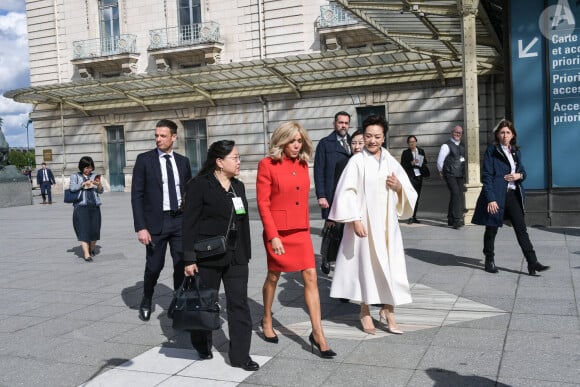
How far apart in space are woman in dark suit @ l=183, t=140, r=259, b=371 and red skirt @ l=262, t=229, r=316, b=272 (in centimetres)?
26

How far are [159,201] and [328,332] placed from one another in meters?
1.91

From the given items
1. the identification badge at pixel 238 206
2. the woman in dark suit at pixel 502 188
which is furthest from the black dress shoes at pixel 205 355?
the woman in dark suit at pixel 502 188

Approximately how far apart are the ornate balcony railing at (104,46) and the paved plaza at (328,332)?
2298 centimetres

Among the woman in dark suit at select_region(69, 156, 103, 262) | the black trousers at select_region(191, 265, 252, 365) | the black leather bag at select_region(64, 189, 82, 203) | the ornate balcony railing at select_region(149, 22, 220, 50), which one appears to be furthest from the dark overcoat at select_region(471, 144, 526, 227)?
the ornate balcony railing at select_region(149, 22, 220, 50)

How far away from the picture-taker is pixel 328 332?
196 inches

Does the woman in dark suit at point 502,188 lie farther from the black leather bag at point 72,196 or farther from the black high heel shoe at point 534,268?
the black leather bag at point 72,196

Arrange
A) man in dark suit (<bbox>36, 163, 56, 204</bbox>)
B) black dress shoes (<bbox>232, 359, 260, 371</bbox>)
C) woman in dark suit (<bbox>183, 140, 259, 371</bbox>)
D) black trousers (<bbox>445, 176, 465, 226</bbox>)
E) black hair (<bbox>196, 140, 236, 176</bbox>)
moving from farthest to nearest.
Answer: man in dark suit (<bbox>36, 163, 56, 204</bbox>)
black trousers (<bbox>445, 176, 465, 226</bbox>)
black hair (<bbox>196, 140, 236, 176</bbox>)
woman in dark suit (<bbox>183, 140, 259, 371</bbox>)
black dress shoes (<bbox>232, 359, 260, 371</bbox>)

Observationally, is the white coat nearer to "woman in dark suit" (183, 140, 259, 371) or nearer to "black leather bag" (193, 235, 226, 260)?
"woman in dark suit" (183, 140, 259, 371)

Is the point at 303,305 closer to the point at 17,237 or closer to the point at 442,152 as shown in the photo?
the point at 442,152

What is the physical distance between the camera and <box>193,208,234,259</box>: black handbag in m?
4.25

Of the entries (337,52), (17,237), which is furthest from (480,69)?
(17,237)

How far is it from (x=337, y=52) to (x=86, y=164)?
1318 cm

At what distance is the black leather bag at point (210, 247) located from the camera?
425 cm

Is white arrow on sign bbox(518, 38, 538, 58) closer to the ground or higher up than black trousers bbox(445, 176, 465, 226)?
higher up
